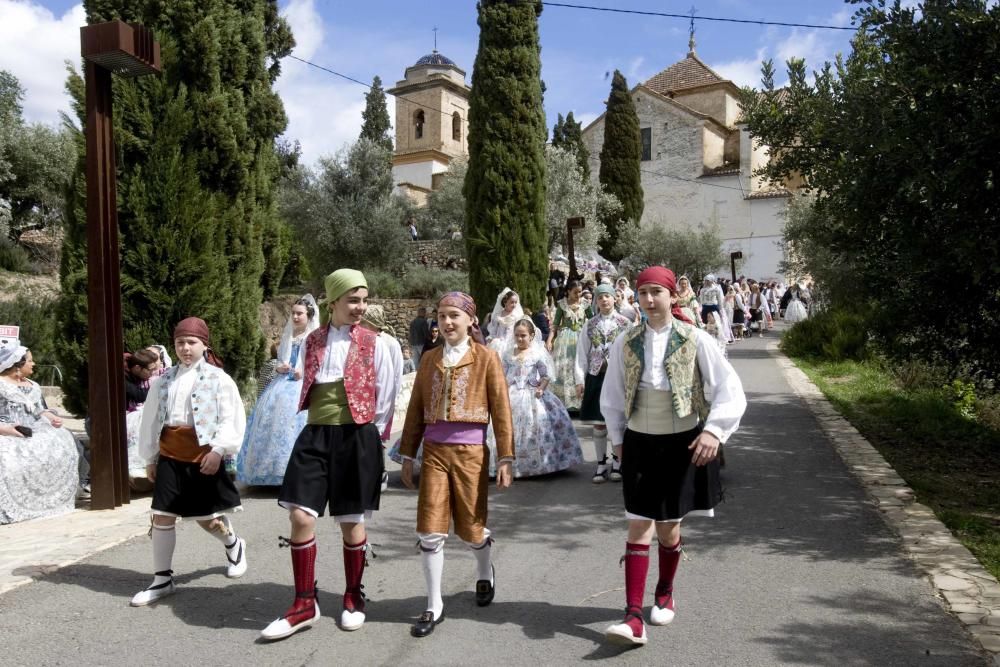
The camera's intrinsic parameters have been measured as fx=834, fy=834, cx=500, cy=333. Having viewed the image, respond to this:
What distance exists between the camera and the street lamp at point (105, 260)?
6.74 metres

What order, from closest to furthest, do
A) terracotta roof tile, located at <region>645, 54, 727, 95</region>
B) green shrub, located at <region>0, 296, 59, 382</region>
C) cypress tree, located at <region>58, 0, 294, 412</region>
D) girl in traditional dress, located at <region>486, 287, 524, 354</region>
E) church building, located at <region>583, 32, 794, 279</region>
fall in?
cypress tree, located at <region>58, 0, 294, 412</region>
girl in traditional dress, located at <region>486, 287, 524, 354</region>
green shrub, located at <region>0, 296, 59, 382</region>
church building, located at <region>583, 32, 794, 279</region>
terracotta roof tile, located at <region>645, 54, 727, 95</region>

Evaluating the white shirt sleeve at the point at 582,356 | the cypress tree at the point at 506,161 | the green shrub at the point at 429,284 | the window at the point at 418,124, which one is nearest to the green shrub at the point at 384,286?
the green shrub at the point at 429,284

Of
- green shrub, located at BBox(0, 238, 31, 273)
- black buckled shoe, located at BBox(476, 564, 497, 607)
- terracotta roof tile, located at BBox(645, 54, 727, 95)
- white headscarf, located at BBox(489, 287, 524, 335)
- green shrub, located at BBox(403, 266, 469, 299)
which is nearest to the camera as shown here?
black buckled shoe, located at BBox(476, 564, 497, 607)

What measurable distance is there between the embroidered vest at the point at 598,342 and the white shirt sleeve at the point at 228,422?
4239mm

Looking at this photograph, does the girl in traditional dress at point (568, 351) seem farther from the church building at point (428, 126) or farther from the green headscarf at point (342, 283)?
the church building at point (428, 126)

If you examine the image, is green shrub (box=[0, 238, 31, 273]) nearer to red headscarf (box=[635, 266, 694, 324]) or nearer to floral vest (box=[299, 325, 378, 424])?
floral vest (box=[299, 325, 378, 424])

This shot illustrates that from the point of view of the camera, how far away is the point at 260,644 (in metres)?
4.11

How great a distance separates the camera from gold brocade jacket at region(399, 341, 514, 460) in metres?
4.50

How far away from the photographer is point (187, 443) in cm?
483

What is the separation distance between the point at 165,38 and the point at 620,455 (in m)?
6.63

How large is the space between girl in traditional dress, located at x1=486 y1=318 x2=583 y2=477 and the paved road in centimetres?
108

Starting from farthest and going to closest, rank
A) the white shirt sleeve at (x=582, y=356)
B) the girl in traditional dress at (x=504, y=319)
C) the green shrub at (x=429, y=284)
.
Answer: the green shrub at (x=429, y=284) → the girl in traditional dress at (x=504, y=319) → the white shirt sleeve at (x=582, y=356)

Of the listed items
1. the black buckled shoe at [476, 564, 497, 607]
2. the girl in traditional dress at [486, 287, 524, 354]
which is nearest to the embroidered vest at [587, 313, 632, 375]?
the girl in traditional dress at [486, 287, 524, 354]

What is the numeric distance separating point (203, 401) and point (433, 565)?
5.46 feet
